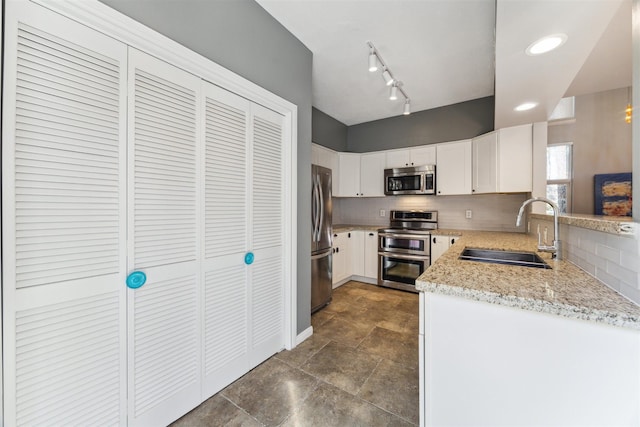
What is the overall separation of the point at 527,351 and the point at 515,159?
112 inches

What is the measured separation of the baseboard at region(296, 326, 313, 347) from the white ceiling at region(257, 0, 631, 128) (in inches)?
105

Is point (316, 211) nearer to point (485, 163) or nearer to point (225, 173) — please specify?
point (225, 173)

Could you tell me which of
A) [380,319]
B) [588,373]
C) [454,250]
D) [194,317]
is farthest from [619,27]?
[194,317]

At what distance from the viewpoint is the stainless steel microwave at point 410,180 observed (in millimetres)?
3750

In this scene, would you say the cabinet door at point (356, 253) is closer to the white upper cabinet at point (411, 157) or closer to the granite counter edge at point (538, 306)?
the white upper cabinet at point (411, 157)

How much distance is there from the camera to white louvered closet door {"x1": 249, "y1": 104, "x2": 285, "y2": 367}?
193cm

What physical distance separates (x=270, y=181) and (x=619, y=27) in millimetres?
3050

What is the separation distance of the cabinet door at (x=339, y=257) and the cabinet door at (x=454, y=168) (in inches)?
64.1

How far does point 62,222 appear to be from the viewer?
1066 millimetres

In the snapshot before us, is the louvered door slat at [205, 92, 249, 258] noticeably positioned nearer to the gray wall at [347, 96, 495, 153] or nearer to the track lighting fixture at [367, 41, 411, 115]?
the track lighting fixture at [367, 41, 411, 115]

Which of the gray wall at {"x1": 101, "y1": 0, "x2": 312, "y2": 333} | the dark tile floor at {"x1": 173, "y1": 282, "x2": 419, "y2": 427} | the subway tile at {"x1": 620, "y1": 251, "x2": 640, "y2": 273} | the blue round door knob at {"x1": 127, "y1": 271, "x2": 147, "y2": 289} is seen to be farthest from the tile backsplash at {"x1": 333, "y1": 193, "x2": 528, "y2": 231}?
the blue round door knob at {"x1": 127, "y1": 271, "x2": 147, "y2": 289}

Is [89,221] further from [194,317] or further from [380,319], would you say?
[380,319]

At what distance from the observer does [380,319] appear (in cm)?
280

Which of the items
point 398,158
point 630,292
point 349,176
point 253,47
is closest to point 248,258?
point 253,47
